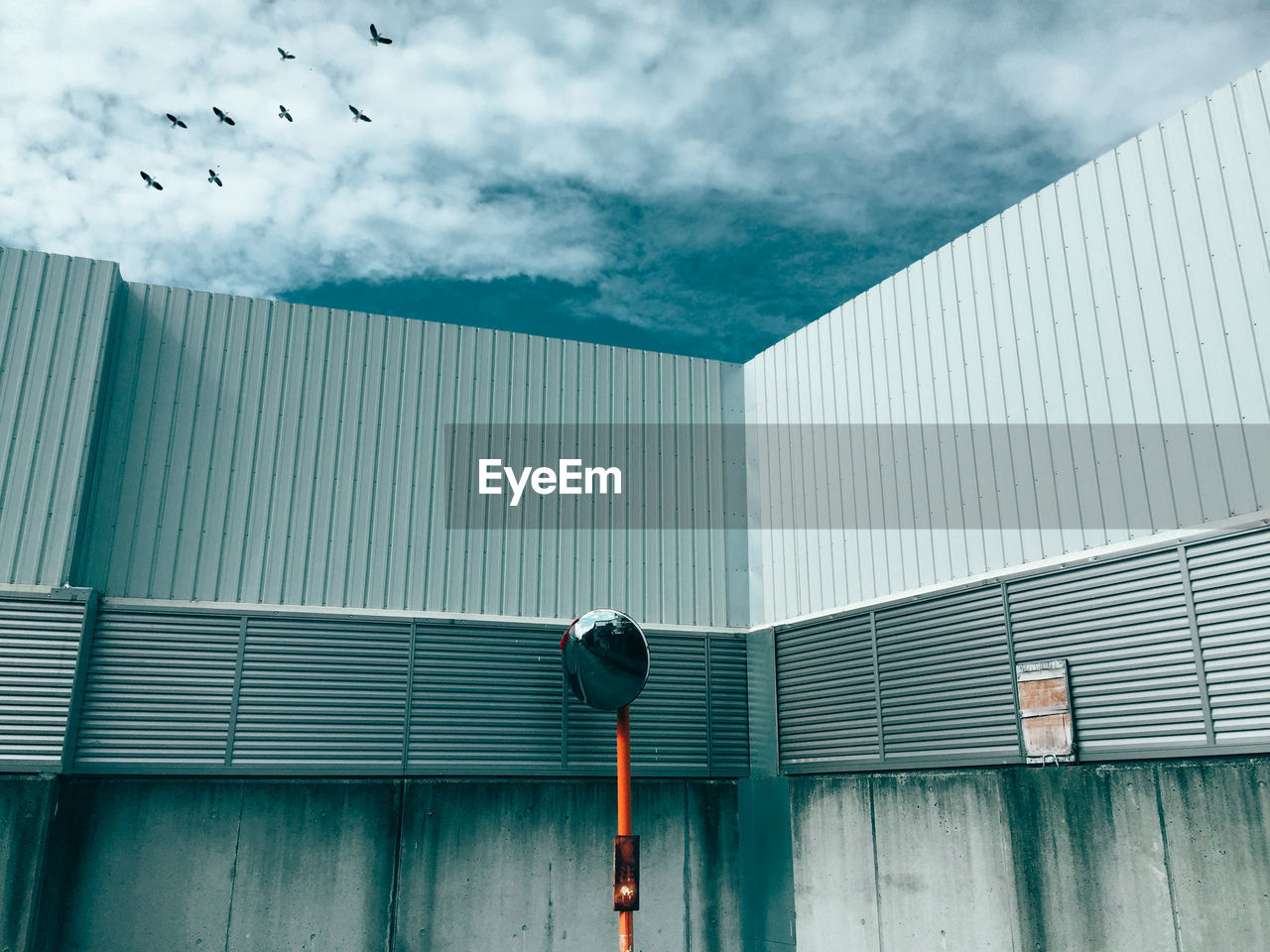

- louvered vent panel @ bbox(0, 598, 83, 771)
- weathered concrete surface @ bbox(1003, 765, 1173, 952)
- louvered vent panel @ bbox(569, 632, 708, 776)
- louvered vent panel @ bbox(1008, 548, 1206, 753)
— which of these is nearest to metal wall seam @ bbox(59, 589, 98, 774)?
louvered vent panel @ bbox(0, 598, 83, 771)

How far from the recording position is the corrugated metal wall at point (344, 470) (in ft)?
36.9

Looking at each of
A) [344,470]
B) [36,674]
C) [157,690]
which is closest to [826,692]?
[344,470]

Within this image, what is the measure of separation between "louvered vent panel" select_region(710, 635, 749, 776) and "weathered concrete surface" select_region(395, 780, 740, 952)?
1.18 feet

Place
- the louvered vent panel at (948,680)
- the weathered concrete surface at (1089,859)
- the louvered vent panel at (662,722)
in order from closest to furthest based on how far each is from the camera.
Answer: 1. the weathered concrete surface at (1089,859)
2. the louvered vent panel at (948,680)
3. the louvered vent panel at (662,722)

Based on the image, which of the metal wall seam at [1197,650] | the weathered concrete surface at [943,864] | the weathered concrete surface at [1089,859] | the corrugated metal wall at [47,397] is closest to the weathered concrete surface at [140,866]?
the corrugated metal wall at [47,397]

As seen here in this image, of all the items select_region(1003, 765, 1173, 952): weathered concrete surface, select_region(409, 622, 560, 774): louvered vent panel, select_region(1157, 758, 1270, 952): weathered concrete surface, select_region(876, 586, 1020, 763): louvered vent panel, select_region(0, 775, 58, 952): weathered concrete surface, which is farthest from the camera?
select_region(409, 622, 560, 774): louvered vent panel

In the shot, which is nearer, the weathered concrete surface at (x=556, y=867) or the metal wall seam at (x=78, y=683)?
the metal wall seam at (x=78, y=683)

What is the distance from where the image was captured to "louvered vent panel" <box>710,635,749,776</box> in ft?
41.3

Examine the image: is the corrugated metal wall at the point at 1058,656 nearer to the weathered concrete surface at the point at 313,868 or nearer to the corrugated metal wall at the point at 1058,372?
the corrugated metal wall at the point at 1058,372

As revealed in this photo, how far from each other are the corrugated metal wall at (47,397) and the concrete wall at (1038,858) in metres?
8.50

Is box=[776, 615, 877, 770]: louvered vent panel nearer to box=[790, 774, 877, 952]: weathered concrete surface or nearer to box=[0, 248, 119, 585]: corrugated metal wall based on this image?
box=[790, 774, 877, 952]: weathered concrete surface

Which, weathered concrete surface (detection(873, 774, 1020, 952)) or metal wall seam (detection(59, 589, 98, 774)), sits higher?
metal wall seam (detection(59, 589, 98, 774))

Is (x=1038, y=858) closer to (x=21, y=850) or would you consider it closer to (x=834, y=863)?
(x=834, y=863)

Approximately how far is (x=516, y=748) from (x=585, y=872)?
160 cm
